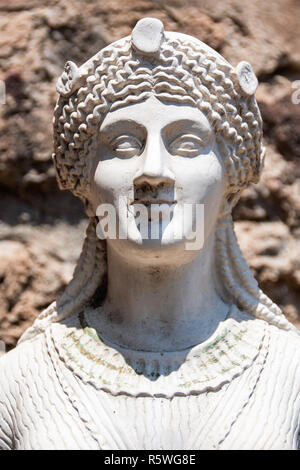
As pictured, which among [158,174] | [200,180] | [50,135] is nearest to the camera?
[158,174]

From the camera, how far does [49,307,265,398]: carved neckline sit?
2799 millimetres

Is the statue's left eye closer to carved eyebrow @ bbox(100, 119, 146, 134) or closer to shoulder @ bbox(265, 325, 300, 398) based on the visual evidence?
carved eyebrow @ bbox(100, 119, 146, 134)

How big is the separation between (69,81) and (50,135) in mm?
1273

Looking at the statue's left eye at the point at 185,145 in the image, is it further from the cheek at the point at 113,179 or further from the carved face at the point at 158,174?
the cheek at the point at 113,179

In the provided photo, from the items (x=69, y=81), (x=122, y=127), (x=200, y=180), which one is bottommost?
(x=200, y=180)

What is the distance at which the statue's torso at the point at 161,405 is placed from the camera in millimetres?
2736

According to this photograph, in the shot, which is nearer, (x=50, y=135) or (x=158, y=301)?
(x=158, y=301)

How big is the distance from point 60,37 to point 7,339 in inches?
51.7

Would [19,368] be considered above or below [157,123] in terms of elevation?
below

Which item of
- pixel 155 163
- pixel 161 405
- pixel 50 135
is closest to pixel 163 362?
pixel 161 405

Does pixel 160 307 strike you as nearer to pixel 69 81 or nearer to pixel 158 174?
pixel 158 174

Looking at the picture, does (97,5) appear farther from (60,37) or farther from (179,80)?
(179,80)

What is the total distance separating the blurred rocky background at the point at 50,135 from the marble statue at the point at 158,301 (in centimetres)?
111

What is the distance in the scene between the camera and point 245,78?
2932 millimetres
